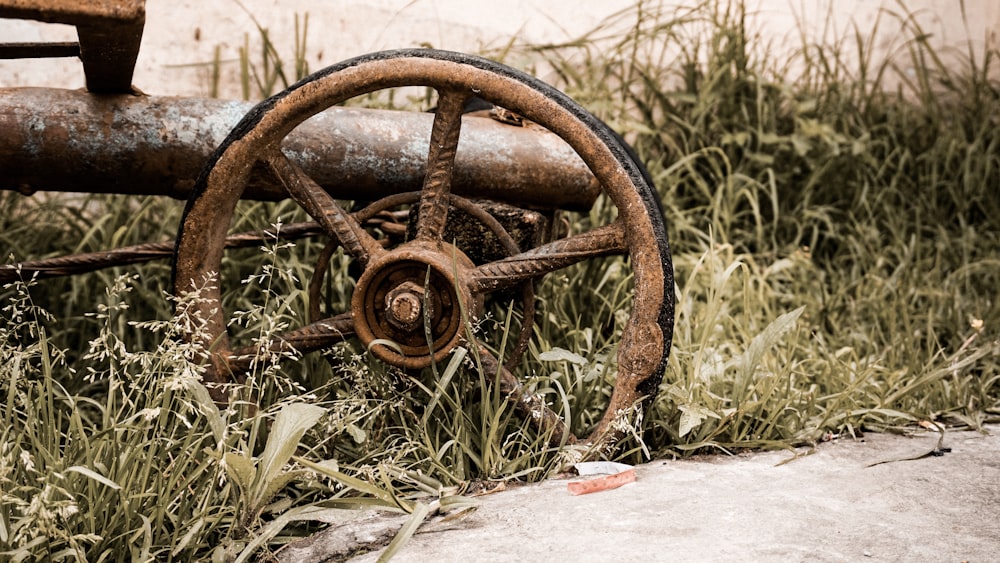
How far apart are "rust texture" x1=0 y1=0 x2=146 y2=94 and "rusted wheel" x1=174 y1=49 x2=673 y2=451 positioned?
28 cm

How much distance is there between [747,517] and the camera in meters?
1.58

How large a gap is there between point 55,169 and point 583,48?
2.14 metres

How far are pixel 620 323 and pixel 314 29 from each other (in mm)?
1586

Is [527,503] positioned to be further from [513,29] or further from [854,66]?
[854,66]

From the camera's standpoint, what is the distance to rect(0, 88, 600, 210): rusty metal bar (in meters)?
1.98

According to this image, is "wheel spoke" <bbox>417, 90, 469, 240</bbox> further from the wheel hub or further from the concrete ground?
the concrete ground

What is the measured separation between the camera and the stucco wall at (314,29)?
118 inches

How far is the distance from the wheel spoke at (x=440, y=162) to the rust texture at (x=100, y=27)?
1.90 ft

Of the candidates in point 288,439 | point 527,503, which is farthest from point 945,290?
point 288,439

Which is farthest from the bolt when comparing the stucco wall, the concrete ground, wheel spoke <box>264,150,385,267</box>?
the stucco wall

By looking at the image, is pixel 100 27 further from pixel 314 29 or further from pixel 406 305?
pixel 314 29

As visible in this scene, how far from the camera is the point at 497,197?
2250mm

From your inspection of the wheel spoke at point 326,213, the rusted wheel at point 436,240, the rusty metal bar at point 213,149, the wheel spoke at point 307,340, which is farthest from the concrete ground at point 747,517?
the rusty metal bar at point 213,149

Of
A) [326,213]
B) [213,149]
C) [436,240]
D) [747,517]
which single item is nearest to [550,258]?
[436,240]
